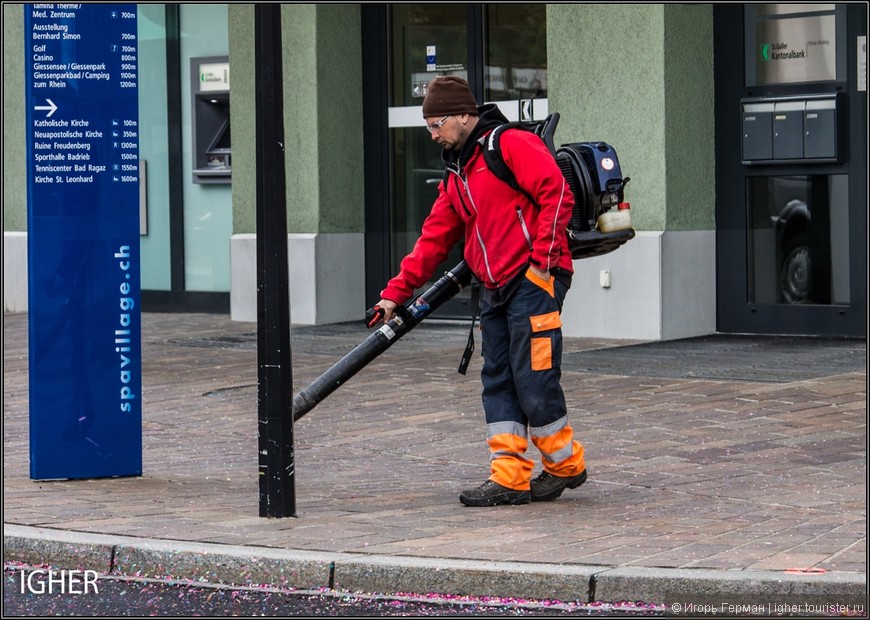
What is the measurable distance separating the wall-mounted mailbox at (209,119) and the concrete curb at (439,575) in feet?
35.5

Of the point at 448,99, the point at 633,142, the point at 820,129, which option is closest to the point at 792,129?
the point at 820,129

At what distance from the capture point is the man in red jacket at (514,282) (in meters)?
6.65

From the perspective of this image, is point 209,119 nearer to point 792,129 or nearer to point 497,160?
point 792,129

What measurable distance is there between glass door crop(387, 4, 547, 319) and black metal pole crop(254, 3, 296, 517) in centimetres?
786

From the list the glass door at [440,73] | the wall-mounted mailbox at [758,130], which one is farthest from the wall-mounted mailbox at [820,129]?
the glass door at [440,73]

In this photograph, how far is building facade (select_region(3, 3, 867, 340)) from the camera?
1284cm

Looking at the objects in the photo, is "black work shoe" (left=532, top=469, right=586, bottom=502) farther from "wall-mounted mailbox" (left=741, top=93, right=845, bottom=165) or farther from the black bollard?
"wall-mounted mailbox" (left=741, top=93, right=845, bottom=165)

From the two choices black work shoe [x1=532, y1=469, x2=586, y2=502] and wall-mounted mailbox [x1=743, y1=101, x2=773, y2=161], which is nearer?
black work shoe [x1=532, y1=469, x2=586, y2=502]

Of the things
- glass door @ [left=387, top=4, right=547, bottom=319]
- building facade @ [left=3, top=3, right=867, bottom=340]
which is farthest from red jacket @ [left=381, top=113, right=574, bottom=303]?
glass door @ [left=387, top=4, right=547, bottom=319]

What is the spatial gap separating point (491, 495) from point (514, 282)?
0.92 meters

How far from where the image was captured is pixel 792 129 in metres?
12.9

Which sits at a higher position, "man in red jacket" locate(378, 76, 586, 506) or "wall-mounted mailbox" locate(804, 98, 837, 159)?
"wall-mounted mailbox" locate(804, 98, 837, 159)

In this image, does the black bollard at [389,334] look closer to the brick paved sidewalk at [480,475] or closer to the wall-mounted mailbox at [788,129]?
the brick paved sidewalk at [480,475]

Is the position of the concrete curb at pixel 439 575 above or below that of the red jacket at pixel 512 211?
below
